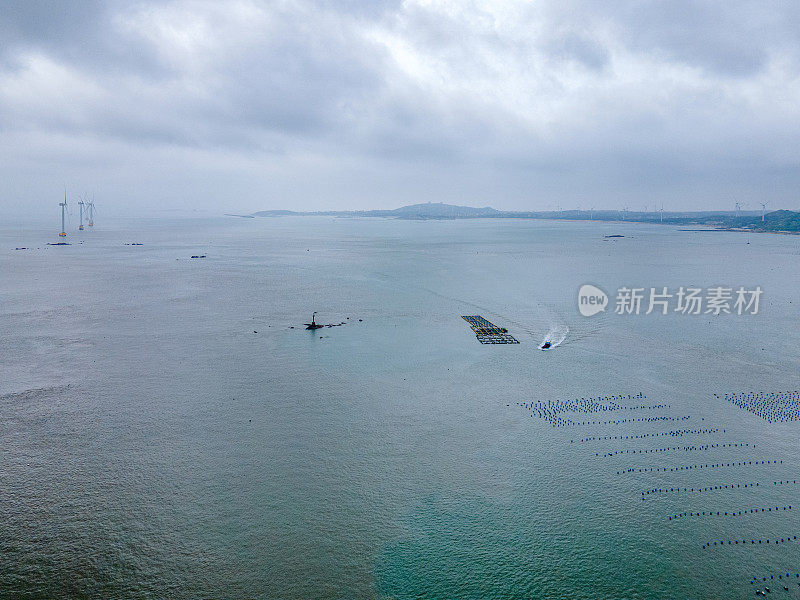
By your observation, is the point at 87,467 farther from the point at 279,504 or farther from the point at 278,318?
the point at 278,318

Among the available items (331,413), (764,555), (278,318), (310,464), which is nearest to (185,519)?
(310,464)

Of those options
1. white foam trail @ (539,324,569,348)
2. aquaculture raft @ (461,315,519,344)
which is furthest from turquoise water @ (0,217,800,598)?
aquaculture raft @ (461,315,519,344)

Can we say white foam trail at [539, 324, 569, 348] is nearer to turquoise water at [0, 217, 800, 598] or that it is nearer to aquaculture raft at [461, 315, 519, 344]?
turquoise water at [0, 217, 800, 598]

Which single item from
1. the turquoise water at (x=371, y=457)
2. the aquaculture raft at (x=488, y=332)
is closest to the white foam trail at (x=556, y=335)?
the turquoise water at (x=371, y=457)

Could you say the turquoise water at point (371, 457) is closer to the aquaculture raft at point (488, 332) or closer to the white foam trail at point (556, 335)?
the white foam trail at point (556, 335)

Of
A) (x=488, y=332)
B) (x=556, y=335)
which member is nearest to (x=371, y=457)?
(x=488, y=332)

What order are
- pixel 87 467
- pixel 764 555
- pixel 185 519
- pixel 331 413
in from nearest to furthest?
pixel 764 555
pixel 185 519
pixel 87 467
pixel 331 413
